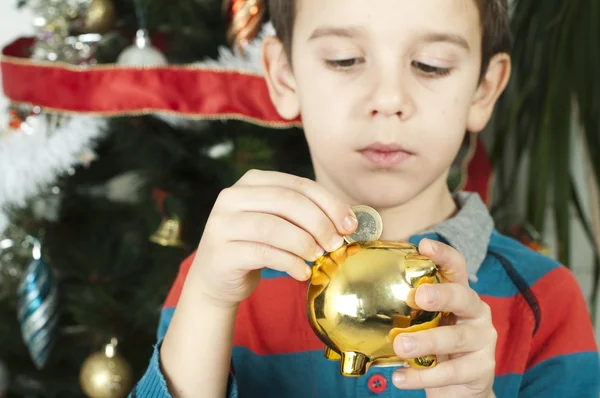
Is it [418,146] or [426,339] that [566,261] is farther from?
Answer: [426,339]

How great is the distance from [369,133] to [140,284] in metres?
0.71

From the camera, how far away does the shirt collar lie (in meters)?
0.75

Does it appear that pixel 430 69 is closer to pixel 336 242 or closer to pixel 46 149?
pixel 336 242

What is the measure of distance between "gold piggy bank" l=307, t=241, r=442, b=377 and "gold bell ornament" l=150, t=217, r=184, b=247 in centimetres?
69

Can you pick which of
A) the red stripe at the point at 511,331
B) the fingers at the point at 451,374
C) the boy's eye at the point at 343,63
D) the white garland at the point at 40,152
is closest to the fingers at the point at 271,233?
the fingers at the point at 451,374

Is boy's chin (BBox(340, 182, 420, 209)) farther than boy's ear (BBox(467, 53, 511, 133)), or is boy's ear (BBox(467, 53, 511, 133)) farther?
boy's ear (BBox(467, 53, 511, 133))

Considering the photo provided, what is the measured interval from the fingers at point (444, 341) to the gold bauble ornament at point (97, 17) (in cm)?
90

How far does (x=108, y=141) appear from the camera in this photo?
1.26 meters

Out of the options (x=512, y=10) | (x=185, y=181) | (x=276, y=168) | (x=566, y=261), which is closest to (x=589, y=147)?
(x=566, y=261)

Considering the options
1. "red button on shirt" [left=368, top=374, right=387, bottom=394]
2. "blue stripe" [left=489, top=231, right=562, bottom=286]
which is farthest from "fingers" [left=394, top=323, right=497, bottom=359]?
"blue stripe" [left=489, top=231, right=562, bottom=286]

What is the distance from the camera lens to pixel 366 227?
1.66ft

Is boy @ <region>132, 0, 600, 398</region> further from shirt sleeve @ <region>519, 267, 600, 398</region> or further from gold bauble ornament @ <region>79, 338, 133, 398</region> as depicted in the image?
gold bauble ornament @ <region>79, 338, 133, 398</region>

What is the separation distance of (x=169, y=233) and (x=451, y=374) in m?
0.73

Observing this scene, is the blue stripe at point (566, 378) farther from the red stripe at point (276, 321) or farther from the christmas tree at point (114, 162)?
the christmas tree at point (114, 162)
